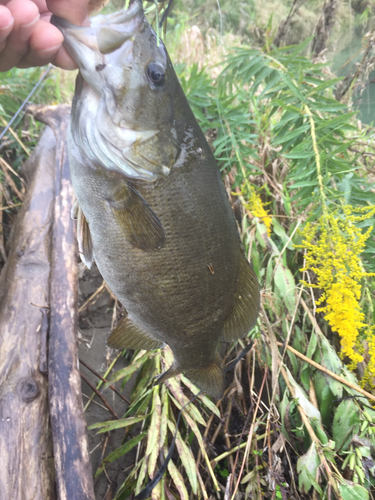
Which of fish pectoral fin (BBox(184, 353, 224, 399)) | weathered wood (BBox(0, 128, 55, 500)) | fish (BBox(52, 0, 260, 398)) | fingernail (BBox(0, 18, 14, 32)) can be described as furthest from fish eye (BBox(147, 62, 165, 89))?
weathered wood (BBox(0, 128, 55, 500))

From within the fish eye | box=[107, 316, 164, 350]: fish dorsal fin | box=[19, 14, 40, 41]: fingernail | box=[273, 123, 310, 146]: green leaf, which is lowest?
box=[107, 316, 164, 350]: fish dorsal fin

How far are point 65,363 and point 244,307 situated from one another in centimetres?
88

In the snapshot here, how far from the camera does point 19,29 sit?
0.87 m

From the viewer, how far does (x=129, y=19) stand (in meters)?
0.84

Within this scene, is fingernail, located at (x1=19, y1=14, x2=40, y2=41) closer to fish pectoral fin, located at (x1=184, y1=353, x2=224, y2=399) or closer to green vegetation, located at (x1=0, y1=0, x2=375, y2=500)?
green vegetation, located at (x1=0, y1=0, x2=375, y2=500)

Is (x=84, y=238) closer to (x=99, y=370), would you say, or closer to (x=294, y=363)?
(x=294, y=363)

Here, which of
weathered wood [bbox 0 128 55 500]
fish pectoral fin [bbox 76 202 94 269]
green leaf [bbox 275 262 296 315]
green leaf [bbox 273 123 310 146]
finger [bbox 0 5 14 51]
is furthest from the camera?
green leaf [bbox 275 262 296 315]

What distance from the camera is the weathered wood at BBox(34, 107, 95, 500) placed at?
1.29m

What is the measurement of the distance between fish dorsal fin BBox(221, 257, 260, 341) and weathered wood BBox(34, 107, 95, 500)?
740 mm

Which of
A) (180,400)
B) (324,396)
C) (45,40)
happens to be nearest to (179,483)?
(180,400)

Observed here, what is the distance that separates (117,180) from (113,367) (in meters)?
1.73

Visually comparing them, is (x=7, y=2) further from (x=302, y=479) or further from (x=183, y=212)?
(x=302, y=479)

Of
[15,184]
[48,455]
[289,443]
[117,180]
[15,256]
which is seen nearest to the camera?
Result: [117,180]

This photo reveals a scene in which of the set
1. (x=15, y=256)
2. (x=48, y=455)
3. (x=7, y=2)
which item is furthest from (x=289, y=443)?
(x=7, y=2)
